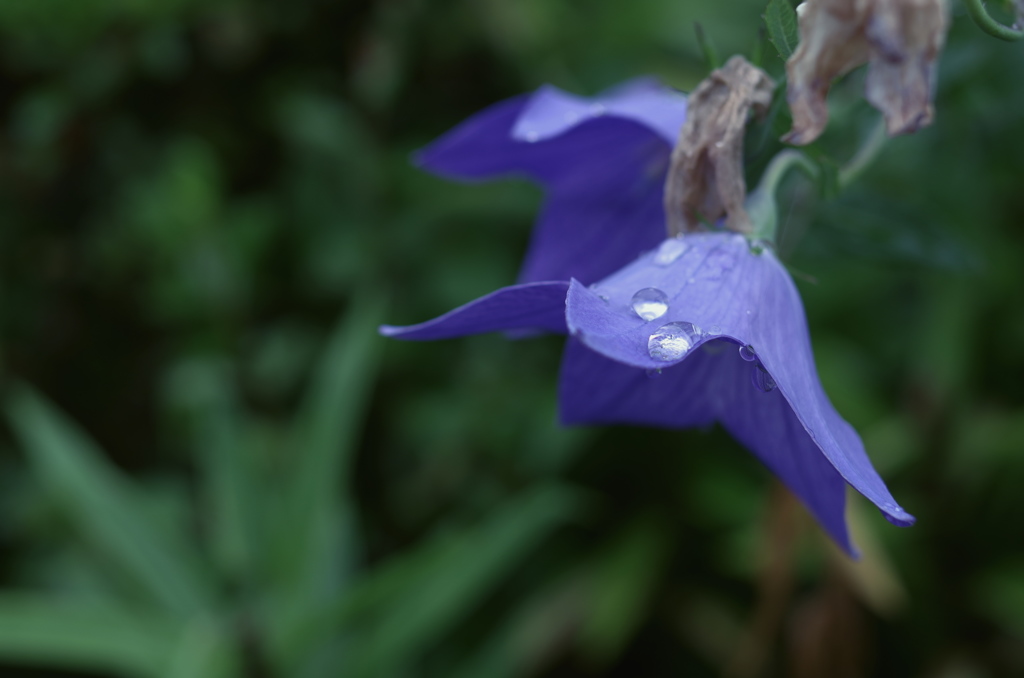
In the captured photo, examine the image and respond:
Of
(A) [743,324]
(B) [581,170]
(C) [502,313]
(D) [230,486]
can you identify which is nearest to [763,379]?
(A) [743,324]

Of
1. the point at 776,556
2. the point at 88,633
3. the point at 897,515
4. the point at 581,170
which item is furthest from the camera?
the point at 88,633

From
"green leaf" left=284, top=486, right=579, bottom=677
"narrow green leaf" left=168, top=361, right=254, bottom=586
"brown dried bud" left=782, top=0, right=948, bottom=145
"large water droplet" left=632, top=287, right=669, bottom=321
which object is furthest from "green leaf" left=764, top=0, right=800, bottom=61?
"narrow green leaf" left=168, top=361, right=254, bottom=586

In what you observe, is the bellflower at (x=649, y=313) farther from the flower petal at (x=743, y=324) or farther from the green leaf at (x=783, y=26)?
the green leaf at (x=783, y=26)

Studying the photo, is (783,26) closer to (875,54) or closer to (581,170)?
(875,54)

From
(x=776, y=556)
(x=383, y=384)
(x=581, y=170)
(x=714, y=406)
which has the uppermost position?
(x=581, y=170)

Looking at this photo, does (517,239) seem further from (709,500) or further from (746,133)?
(746,133)

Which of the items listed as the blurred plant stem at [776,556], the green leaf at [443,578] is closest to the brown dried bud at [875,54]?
the blurred plant stem at [776,556]
